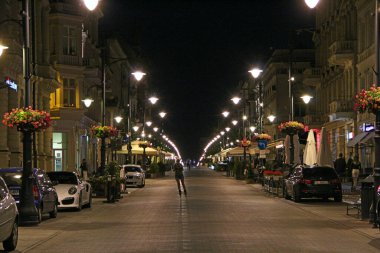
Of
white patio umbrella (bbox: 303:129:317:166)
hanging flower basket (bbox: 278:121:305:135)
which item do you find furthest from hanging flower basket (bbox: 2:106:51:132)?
white patio umbrella (bbox: 303:129:317:166)

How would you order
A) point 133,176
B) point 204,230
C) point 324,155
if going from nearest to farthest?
1. point 204,230
2. point 324,155
3. point 133,176

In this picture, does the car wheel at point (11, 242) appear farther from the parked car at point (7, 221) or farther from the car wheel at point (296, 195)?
the car wheel at point (296, 195)

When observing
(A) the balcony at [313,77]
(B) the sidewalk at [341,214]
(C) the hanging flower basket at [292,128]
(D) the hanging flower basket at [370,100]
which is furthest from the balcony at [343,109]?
(D) the hanging flower basket at [370,100]

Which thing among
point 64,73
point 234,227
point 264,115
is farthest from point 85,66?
point 264,115

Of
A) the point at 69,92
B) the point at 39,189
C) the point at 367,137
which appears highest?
the point at 69,92

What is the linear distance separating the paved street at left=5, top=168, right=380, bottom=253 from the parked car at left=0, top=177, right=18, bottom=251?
0.37 meters

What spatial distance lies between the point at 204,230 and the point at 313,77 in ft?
Answer: 167

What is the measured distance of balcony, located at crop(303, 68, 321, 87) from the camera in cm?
6856

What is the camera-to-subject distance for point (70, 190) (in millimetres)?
27656

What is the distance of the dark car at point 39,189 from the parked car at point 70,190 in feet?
8.41

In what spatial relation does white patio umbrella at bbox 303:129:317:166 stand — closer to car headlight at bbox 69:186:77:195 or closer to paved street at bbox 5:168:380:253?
paved street at bbox 5:168:380:253

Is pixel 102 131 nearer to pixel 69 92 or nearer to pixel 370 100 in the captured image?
pixel 69 92

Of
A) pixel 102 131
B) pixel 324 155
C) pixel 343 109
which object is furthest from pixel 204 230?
pixel 343 109

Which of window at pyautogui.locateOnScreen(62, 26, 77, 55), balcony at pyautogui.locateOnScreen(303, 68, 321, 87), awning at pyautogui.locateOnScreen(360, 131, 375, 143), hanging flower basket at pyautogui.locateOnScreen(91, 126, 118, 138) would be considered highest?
window at pyautogui.locateOnScreen(62, 26, 77, 55)
